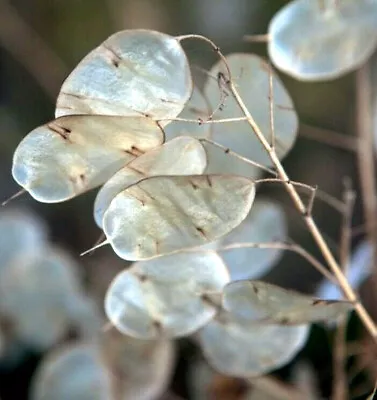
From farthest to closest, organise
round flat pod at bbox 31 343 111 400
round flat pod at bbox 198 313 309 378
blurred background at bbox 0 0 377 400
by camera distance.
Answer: blurred background at bbox 0 0 377 400 < round flat pod at bbox 31 343 111 400 < round flat pod at bbox 198 313 309 378

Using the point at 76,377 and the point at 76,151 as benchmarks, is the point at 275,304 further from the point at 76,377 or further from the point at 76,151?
the point at 76,377

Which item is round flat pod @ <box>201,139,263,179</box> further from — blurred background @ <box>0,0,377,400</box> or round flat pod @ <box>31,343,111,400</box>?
blurred background @ <box>0,0,377,400</box>

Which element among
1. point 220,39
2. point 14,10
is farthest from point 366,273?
point 14,10

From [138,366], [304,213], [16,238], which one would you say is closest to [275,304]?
[304,213]

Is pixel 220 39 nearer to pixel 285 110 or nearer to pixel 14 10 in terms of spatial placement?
pixel 14 10

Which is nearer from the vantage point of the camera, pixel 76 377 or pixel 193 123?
pixel 193 123

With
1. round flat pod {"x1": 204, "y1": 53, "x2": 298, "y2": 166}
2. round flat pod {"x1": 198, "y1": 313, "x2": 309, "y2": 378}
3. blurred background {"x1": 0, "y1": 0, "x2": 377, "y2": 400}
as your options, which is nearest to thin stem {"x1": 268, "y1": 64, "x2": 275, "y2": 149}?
round flat pod {"x1": 204, "y1": 53, "x2": 298, "y2": 166}
